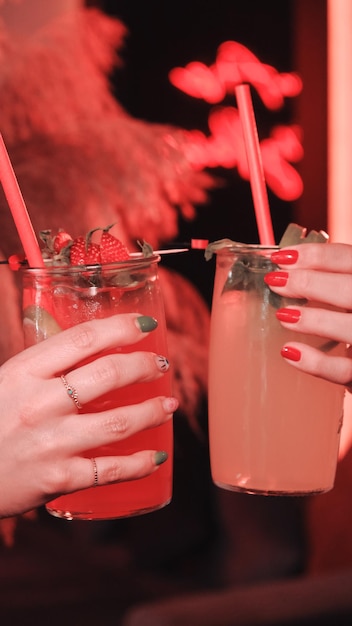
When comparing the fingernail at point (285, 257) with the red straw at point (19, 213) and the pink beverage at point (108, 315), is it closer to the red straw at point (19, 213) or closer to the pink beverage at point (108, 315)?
the pink beverage at point (108, 315)

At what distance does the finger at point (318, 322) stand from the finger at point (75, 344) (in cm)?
21

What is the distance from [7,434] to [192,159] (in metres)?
2.68

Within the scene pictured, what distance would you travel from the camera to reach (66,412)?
35.8 inches

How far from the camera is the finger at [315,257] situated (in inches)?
39.4

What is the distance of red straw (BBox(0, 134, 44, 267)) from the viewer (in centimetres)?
99

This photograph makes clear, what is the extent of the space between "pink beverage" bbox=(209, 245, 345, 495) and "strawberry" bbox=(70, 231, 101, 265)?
0.55 feet

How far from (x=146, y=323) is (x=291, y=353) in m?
0.19

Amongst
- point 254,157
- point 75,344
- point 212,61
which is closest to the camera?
point 75,344

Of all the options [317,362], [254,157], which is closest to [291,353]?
[317,362]

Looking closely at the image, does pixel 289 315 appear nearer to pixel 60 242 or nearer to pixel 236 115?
pixel 60 242

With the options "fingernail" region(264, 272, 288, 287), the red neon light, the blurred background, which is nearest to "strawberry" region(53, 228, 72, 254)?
"fingernail" region(264, 272, 288, 287)

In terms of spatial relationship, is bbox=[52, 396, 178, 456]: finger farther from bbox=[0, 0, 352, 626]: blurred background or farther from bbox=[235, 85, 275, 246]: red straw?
bbox=[0, 0, 352, 626]: blurred background

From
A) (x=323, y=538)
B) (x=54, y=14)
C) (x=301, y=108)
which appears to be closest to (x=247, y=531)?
(x=323, y=538)

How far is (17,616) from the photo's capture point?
332 centimetres
